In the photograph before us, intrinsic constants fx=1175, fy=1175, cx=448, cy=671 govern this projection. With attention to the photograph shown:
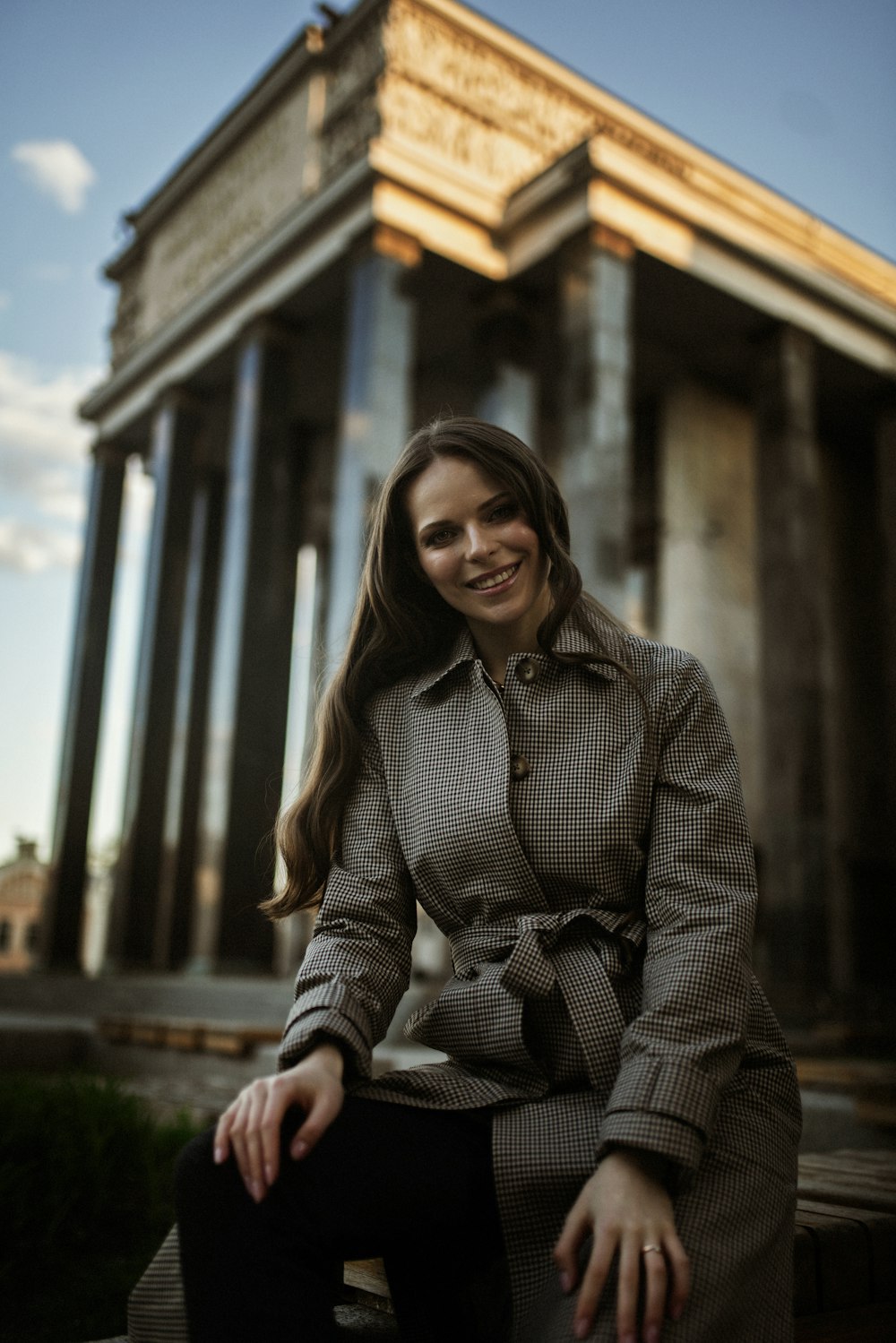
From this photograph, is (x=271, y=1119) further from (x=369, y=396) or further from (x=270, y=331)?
(x=270, y=331)

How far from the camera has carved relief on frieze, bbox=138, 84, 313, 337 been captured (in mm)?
18016

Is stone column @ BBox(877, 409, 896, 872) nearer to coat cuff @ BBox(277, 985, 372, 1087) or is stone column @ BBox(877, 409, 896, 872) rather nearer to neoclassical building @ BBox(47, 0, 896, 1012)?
neoclassical building @ BBox(47, 0, 896, 1012)

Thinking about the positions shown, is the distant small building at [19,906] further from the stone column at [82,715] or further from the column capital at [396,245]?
the column capital at [396,245]

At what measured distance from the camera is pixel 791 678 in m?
15.8

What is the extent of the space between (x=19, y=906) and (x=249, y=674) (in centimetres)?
3899

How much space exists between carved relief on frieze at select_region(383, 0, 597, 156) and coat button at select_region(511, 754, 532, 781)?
15857 millimetres

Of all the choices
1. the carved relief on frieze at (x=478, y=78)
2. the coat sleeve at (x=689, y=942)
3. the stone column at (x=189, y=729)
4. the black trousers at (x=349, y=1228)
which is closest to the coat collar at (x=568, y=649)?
the coat sleeve at (x=689, y=942)

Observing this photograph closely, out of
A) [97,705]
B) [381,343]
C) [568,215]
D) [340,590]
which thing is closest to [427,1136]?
[340,590]

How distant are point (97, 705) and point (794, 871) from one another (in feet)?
43.6

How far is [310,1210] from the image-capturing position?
6.07 feet

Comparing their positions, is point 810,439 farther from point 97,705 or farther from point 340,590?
point 97,705

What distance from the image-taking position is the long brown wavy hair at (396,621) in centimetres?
250

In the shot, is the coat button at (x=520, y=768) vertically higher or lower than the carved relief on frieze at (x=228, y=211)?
lower

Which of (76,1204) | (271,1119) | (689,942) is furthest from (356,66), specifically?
(271,1119)
